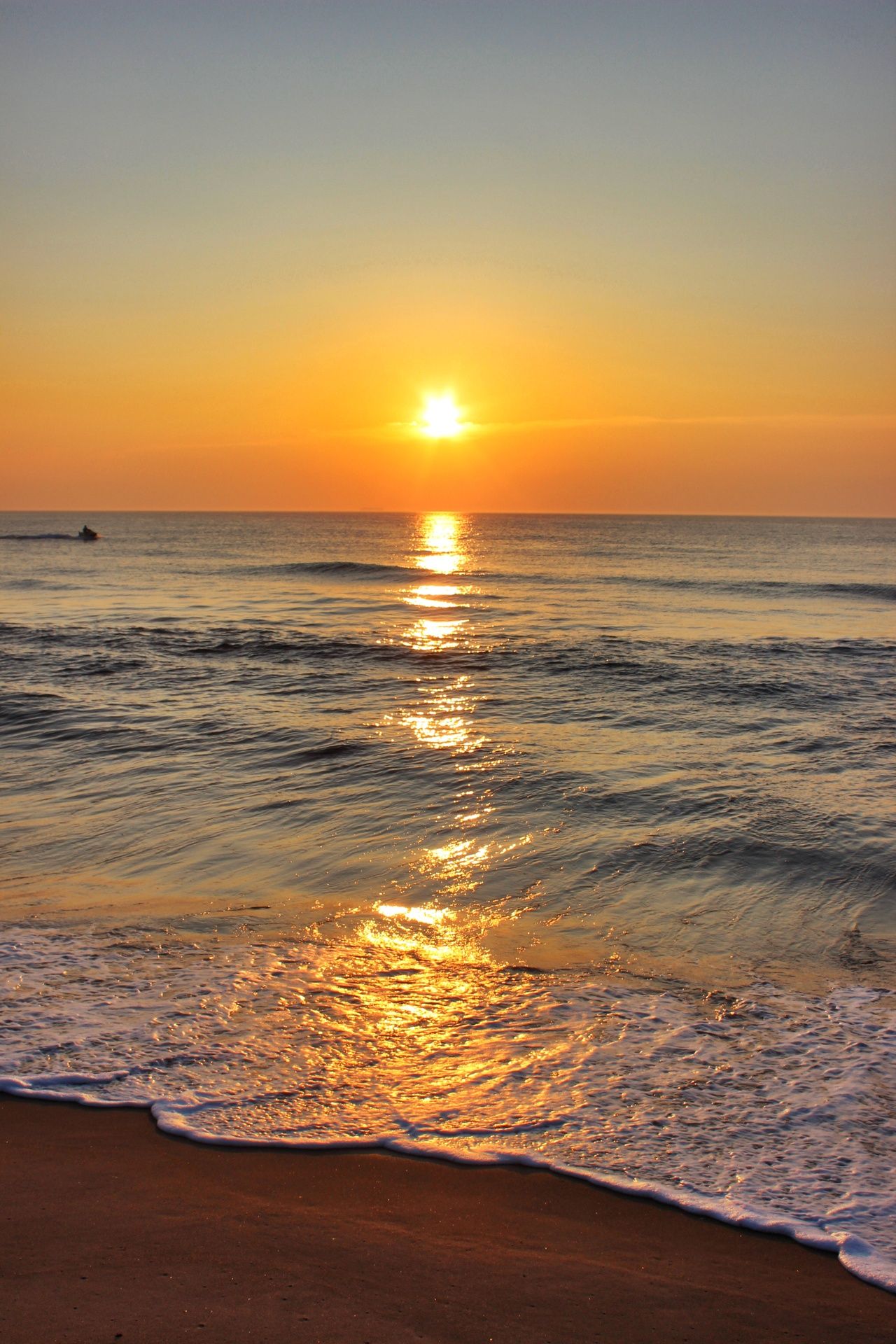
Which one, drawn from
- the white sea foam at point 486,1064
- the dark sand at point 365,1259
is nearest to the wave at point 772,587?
the white sea foam at point 486,1064

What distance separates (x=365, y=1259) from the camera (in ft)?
11.1

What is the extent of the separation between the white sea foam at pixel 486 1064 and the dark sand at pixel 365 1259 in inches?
6.2

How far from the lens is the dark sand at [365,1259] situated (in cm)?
307

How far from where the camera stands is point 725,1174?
155 inches

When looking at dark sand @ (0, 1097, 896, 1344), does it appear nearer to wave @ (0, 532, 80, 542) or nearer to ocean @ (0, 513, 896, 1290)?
ocean @ (0, 513, 896, 1290)

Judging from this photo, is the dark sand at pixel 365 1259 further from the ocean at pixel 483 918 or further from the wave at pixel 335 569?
the wave at pixel 335 569

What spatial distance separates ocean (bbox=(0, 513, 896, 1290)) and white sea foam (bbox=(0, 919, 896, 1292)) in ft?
0.06

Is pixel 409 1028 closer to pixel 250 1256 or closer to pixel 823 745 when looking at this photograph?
pixel 250 1256

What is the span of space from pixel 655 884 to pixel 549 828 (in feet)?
5.23

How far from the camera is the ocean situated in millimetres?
4305

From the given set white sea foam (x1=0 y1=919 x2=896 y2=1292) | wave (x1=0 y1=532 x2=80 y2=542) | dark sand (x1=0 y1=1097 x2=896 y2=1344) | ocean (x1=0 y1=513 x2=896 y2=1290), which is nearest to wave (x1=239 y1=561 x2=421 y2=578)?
ocean (x1=0 y1=513 x2=896 y2=1290)

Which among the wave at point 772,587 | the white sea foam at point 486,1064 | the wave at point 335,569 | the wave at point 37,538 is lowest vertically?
the white sea foam at point 486,1064

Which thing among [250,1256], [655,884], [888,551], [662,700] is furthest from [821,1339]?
[888,551]

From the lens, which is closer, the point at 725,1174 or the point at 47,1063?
the point at 725,1174
